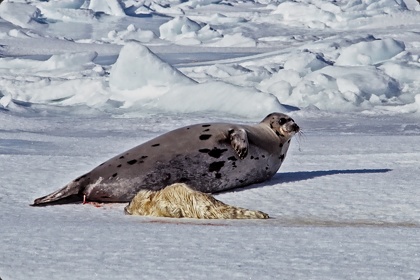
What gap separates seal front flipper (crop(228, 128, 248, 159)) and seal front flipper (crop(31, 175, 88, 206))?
2.43 feet

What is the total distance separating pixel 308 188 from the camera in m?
4.08

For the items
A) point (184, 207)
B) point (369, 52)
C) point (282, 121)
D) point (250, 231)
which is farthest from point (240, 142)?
point (369, 52)

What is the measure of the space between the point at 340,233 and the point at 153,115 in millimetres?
8266

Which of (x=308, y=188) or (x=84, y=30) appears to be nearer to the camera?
(x=308, y=188)

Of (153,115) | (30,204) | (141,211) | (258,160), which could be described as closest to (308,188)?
(258,160)

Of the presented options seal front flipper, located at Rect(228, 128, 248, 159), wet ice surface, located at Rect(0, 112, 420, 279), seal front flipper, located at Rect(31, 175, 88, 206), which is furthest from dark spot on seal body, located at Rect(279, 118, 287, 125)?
seal front flipper, located at Rect(31, 175, 88, 206)

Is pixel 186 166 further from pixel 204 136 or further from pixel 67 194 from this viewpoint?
pixel 67 194

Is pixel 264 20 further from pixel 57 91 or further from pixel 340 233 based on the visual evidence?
pixel 340 233

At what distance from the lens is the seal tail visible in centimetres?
377

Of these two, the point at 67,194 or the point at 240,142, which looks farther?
the point at 240,142

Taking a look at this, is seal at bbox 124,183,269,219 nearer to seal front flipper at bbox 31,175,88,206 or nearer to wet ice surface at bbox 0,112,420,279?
wet ice surface at bbox 0,112,420,279

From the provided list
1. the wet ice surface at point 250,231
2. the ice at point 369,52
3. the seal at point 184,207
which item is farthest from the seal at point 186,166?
the ice at point 369,52

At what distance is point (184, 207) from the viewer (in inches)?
135

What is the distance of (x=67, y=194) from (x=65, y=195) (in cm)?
1
